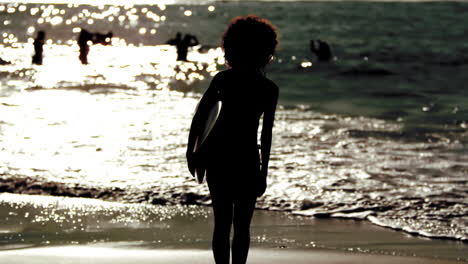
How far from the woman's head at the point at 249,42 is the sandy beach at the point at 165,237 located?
1.88 metres

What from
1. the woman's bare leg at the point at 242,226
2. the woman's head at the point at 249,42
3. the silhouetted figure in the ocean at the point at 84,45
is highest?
the silhouetted figure in the ocean at the point at 84,45

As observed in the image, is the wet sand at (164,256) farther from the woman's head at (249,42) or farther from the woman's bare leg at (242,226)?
the woman's head at (249,42)

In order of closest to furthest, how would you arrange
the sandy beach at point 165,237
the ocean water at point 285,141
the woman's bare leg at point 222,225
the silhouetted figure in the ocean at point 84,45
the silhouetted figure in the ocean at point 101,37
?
the woman's bare leg at point 222,225
the sandy beach at point 165,237
the ocean water at point 285,141
the silhouetted figure in the ocean at point 84,45
the silhouetted figure in the ocean at point 101,37

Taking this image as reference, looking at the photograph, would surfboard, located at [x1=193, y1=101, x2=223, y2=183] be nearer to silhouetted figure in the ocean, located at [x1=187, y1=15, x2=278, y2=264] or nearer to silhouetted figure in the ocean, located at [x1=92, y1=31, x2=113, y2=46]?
silhouetted figure in the ocean, located at [x1=187, y1=15, x2=278, y2=264]

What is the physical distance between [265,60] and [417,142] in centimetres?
1063

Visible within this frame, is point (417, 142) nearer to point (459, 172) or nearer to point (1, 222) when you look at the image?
point (459, 172)

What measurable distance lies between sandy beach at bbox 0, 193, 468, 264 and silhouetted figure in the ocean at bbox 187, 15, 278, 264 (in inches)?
59.8

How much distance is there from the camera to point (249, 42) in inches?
163

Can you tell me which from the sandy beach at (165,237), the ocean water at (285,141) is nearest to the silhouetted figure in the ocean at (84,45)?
the ocean water at (285,141)

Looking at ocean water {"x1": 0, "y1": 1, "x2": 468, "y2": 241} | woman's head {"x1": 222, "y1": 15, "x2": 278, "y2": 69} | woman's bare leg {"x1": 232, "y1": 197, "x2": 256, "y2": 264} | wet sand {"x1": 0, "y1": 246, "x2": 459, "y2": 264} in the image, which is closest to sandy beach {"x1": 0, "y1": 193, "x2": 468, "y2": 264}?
wet sand {"x1": 0, "y1": 246, "x2": 459, "y2": 264}

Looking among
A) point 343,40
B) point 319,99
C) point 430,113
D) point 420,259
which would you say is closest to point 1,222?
point 420,259

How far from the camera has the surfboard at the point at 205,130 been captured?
13.5 feet

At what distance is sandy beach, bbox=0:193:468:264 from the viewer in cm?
585

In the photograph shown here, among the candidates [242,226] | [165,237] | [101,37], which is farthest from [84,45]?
[242,226]
